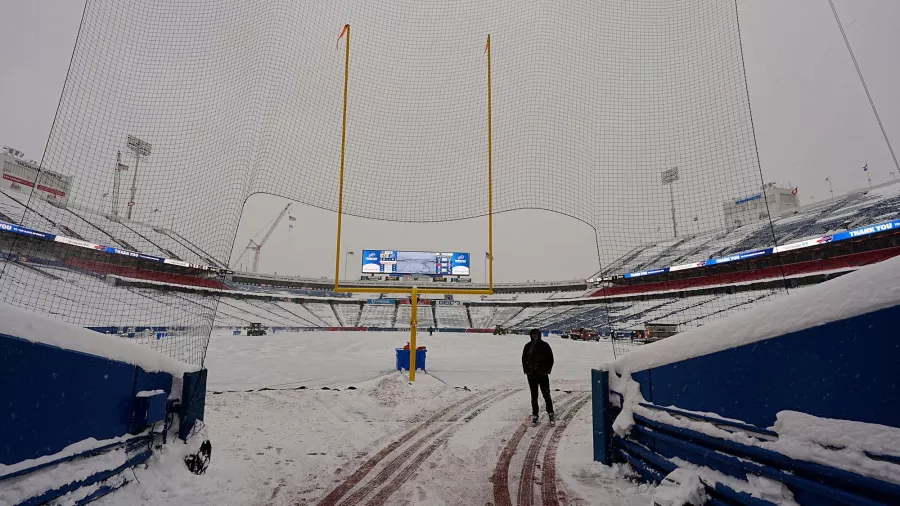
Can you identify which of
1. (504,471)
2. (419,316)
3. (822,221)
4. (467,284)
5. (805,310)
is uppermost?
(822,221)

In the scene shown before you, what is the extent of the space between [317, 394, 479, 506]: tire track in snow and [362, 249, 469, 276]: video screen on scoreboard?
662cm

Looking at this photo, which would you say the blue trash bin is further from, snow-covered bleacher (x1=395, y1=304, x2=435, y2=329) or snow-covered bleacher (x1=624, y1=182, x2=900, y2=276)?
snow-covered bleacher (x1=395, y1=304, x2=435, y2=329)

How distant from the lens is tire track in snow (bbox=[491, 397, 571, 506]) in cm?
307

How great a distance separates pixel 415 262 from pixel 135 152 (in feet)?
24.9

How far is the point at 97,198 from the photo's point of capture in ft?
22.4

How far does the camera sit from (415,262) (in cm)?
1272

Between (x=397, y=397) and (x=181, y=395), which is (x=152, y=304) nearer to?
(x=397, y=397)

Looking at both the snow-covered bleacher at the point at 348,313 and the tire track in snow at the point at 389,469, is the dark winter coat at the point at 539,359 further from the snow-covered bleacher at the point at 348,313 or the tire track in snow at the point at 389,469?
the snow-covered bleacher at the point at 348,313

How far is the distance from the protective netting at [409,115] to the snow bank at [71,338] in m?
2.09

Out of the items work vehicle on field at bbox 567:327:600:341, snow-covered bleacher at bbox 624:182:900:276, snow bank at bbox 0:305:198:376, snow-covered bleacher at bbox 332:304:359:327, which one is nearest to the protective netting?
snow bank at bbox 0:305:198:376

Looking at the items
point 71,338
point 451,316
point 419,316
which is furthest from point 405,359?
point 451,316

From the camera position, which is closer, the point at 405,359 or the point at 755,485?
the point at 755,485

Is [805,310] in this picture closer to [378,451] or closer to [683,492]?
[683,492]

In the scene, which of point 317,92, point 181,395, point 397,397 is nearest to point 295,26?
point 317,92
